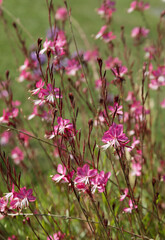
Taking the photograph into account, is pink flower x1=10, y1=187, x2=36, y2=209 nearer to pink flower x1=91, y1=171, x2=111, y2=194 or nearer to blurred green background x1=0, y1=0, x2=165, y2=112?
pink flower x1=91, y1=171, x2=111, y2=194

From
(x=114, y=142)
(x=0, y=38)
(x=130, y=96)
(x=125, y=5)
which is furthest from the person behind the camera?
(x=125, y=5)

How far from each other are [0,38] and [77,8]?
2803mm

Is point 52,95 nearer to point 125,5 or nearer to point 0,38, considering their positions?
point 0,38

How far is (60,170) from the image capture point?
0.89 metres

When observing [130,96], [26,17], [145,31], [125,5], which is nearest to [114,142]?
[130,96]

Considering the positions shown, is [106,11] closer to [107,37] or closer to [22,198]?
[107,37]

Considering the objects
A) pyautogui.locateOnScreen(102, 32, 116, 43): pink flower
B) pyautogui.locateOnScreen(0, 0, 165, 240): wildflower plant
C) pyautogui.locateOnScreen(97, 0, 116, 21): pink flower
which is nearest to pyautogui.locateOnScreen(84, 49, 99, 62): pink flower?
pyautogui.locateOnScreen(0, 0, 165, 240): wildflower plant

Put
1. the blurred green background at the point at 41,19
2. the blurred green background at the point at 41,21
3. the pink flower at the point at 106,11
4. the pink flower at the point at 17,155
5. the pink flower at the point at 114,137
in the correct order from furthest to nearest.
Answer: the blurred green background at the point at 41,19
the blurred green background at the point at 41,21
the pink flower at the point at 17,155
the pink flower at the point at 106,11
the pink flower at the point at 114,137

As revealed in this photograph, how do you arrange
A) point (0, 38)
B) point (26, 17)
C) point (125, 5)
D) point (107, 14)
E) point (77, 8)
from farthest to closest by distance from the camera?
point (125, 5) → point (77, 8) → point (26, 17) → point (0, 38) → point (107, 14)

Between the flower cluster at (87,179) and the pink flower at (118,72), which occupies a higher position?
the pink flower at (118,72)

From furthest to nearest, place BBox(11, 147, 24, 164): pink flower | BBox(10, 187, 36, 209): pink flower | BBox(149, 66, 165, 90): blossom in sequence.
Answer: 1. BBox(11, 147, 24, 164): pink flower
2. BBox(149, 66, 165, 90): blossom
3. BBox(10, 187, 36, 209): pink flower

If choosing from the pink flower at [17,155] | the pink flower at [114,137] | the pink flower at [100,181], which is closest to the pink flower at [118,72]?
the pink flower at [114,137]

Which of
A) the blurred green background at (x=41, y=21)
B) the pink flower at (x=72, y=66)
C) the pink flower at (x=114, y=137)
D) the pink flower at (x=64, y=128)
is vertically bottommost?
the pink flower at (x=114, y=137)

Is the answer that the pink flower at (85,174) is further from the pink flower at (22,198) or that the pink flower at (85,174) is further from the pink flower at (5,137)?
the pink flower at (5,137)
